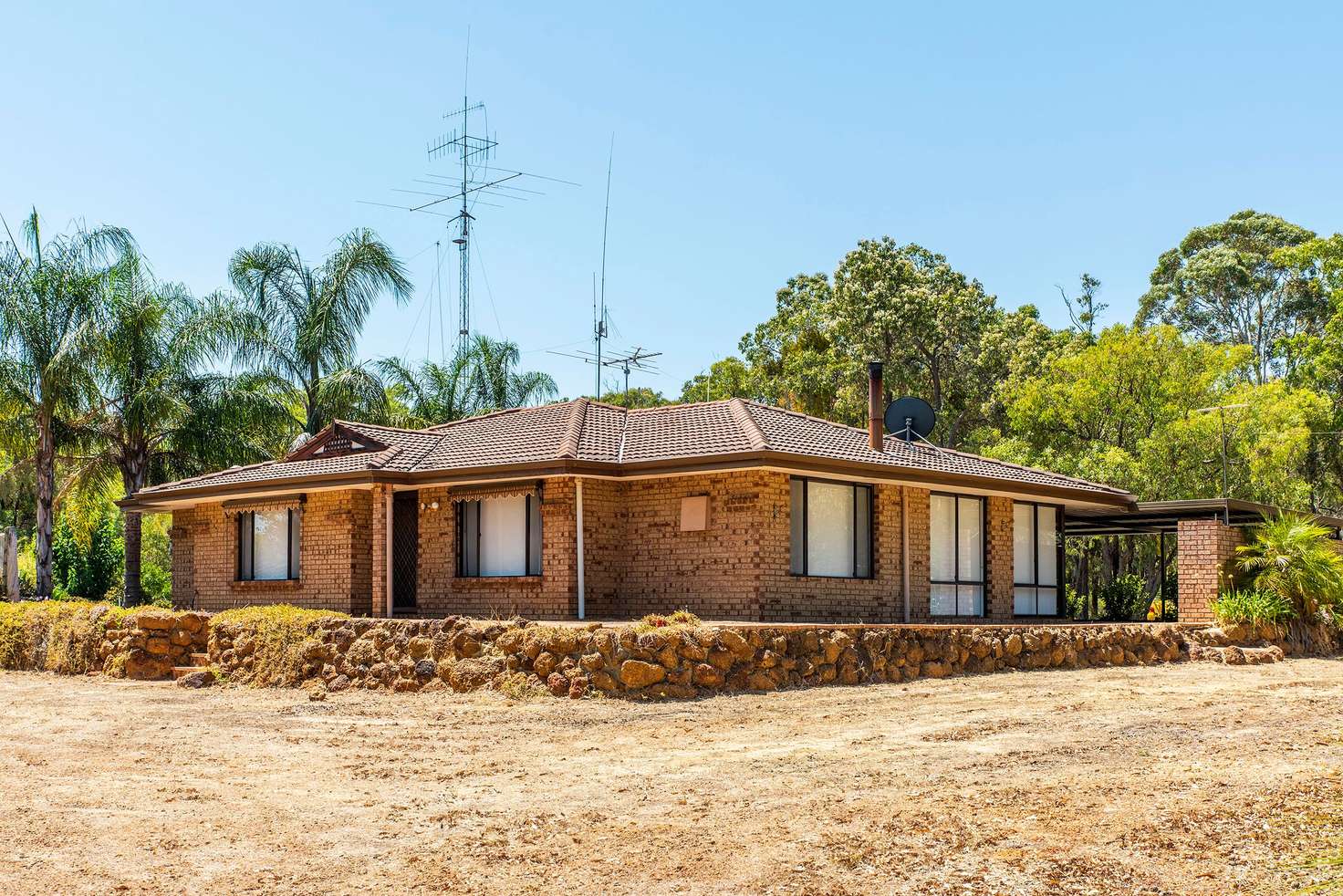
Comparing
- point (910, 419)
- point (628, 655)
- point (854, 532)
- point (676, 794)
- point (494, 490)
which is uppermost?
point (910, 419)

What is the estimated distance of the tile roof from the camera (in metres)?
19.5

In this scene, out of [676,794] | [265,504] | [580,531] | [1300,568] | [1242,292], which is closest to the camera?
[676,794]

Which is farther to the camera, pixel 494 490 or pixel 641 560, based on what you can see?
pixel 494 490

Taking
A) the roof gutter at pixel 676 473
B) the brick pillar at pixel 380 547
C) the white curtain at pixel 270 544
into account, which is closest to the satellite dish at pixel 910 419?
the roof gutter at pixel 676 473

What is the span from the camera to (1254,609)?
20766mm

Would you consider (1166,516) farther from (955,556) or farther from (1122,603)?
(955,556)

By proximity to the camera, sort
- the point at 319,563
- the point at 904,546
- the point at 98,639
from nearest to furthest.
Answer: the point at 98,639 < the point at 904,546 < the point at 319,563

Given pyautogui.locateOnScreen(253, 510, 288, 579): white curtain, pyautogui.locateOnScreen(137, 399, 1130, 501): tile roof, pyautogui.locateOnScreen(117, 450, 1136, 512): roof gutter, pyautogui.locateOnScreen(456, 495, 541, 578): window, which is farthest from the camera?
pyautogui.locateOnScreen(253, 510, 288, 579): white curtain

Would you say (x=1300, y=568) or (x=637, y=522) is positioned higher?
(x=637, y=522)

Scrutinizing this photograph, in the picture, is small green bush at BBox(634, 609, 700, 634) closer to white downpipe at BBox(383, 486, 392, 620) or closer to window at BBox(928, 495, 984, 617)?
white downpipe at BBox(383, 486, 392, 620)

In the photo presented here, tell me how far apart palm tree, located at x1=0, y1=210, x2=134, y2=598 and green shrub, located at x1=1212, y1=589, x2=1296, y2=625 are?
23.0 metres

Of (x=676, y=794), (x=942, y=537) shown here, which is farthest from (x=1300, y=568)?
(x=676, y=794)

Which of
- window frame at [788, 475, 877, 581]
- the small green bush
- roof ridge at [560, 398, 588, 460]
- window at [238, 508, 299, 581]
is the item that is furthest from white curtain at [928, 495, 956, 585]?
window at [238, 508, 299, 581]

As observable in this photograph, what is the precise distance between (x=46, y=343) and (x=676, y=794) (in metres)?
23.4
